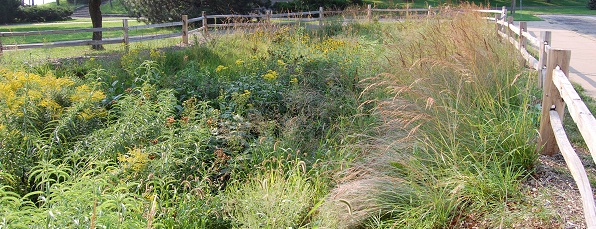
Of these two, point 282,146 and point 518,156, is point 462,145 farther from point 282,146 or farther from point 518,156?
point 282,146

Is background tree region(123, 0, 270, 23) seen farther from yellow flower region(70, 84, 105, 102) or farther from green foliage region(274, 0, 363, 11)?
yellow flower region(70, 84, 105, 102)

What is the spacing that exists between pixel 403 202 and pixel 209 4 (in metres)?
24.6

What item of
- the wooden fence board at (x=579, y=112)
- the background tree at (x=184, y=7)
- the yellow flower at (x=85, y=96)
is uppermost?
the background tree at (x=184, y=7)

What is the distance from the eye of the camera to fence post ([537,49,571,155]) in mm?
4816

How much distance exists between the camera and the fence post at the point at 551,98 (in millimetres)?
4816

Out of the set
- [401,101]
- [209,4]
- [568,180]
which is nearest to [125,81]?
[401,101]

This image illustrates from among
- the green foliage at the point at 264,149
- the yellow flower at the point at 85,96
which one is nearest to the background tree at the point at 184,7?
the green foliage at the point at 264,149

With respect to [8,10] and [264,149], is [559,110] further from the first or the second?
[8,10]

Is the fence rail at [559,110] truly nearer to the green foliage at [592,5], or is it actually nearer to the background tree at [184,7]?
the background tree at [184,7]

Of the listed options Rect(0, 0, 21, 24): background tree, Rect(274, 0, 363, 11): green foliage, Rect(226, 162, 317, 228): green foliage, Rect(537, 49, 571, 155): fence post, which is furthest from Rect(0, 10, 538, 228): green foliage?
Rect(0, 0, 21, 24): background tree

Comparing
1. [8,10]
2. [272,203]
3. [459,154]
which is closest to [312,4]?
[8,10]

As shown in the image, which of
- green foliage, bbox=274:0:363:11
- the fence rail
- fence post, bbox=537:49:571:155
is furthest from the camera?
green foliage, bbox=274:0:363:11

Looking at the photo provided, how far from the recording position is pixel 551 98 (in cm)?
488

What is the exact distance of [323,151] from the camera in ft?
19.9
